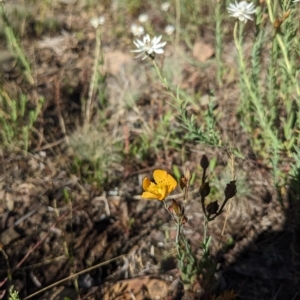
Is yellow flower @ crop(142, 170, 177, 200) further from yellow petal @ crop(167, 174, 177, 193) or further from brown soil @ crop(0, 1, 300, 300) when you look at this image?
brown soil @ crop(0, 1, 300, 300)

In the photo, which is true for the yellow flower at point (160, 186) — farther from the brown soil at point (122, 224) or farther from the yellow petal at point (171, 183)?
the brown soil at point (122, 224)

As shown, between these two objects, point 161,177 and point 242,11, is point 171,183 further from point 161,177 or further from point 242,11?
point 242,11

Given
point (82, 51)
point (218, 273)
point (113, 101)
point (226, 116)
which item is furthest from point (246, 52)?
point (218, 273)

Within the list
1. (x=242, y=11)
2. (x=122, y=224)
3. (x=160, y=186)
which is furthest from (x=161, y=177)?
(x=242, y=11)

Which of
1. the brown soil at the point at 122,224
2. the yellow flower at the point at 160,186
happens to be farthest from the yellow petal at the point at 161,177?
the brown soil at the point at 122,224

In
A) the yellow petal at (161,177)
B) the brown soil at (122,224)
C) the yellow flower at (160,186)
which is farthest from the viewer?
the brown soil at (122,224)

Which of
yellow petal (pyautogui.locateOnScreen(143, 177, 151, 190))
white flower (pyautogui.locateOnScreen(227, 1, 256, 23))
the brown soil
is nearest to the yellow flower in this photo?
yellow petal (pyautogui.locateOnScreen(143, 177, 151, 190))

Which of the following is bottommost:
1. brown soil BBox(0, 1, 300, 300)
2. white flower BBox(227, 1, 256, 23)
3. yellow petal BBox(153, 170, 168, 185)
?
brown soil BBox(0, 1, 300, 300)

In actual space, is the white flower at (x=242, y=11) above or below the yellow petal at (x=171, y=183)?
above

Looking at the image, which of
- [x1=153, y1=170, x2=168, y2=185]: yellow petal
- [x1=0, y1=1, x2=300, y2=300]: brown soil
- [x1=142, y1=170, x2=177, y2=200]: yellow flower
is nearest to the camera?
[x1=142, y1=170, x2=177, y2=200]: yellow flower
